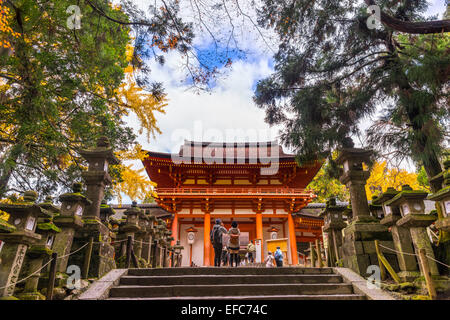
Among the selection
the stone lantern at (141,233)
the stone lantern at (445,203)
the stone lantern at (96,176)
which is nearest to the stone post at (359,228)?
the stone lantern at (445,203)

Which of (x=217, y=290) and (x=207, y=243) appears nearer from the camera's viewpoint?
(x=217, y=290)

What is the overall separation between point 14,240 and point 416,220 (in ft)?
19.5

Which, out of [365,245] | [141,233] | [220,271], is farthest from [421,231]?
[141,233]

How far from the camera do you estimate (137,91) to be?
31.8ft

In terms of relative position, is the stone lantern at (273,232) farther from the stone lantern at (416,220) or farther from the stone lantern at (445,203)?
the stone lantern at (445,203)

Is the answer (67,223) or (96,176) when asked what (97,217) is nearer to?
(67,223)

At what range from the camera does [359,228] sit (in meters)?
5.39

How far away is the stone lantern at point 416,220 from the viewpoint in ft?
14.4

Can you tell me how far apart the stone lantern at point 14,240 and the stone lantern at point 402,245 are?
5864mm

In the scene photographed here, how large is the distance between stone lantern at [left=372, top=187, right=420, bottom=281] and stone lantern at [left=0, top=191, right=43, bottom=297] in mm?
5864

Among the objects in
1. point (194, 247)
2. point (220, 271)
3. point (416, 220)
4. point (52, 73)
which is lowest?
point (220, 271)

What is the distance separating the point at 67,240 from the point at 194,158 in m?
12.2

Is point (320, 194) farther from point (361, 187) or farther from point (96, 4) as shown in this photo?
point (96, 4)
